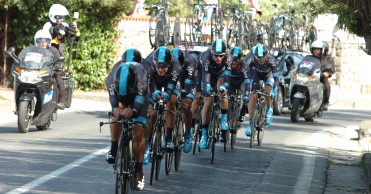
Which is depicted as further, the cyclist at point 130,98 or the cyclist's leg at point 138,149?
the cyclist's leg at point 138,149

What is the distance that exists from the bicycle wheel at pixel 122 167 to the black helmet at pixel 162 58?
1780 mm

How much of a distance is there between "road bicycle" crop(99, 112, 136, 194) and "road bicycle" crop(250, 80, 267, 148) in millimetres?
7402

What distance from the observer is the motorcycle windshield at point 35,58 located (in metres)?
19.0

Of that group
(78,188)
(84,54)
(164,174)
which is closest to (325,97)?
(84,54)

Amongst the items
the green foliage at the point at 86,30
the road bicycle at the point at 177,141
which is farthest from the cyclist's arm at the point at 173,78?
the green foliage at the point at 86,30

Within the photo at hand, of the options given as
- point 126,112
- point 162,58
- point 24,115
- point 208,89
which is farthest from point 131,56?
point 24,115

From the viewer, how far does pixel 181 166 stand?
15.4 meters

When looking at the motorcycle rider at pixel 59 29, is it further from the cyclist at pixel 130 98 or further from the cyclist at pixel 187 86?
the cyclist at pixel 130 98

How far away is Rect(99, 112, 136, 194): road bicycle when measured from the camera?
37.3 feet

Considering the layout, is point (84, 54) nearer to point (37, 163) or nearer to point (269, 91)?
point (269, 91)

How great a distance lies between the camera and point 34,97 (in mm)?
19031

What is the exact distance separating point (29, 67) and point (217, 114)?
3.70m

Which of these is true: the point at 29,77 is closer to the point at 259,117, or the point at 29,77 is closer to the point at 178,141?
the point at 259,117

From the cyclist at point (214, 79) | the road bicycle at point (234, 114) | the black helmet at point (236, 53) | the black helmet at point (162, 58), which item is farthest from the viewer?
the black helmet at point (236, 53)
